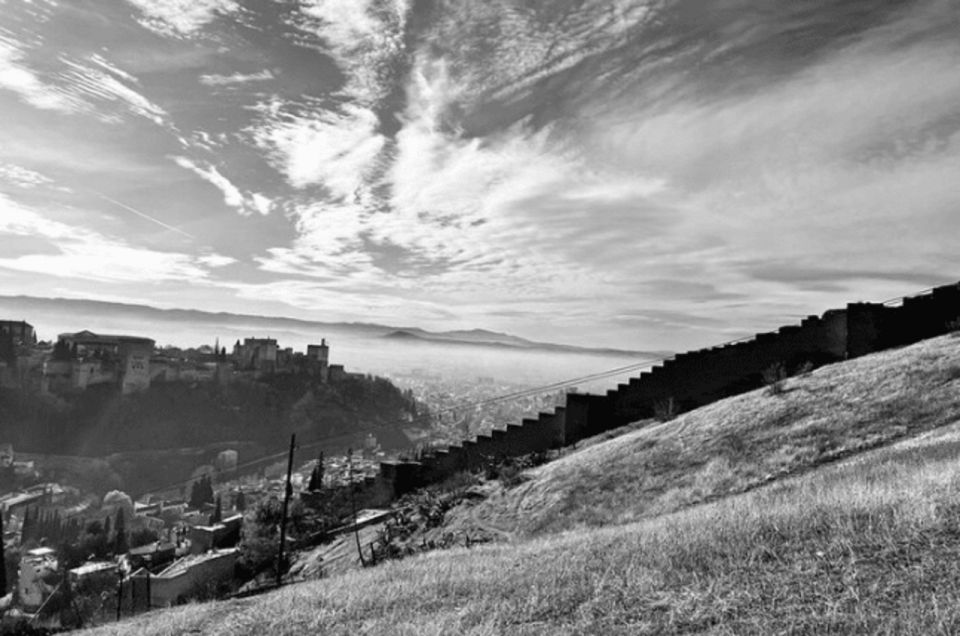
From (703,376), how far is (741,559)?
11.9 m

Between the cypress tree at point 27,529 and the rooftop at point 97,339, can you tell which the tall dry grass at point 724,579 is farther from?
the rooftop at point 97,339

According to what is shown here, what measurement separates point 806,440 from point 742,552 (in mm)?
5804

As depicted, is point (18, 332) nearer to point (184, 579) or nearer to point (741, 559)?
point (184, 579)

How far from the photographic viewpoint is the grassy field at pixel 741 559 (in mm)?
4164

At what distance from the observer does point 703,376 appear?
53.4 feet

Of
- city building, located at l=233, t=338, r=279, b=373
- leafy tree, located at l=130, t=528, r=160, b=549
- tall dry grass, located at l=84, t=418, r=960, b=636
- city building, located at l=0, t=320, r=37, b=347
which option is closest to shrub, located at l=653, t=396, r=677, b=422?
tall dry grass, located at l=84, t=418, r=960, b=636

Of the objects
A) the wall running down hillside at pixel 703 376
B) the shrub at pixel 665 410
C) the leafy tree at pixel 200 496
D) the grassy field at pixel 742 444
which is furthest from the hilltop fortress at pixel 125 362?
the grassy field at pixel 742 444

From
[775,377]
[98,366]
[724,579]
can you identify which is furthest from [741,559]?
[98,366]

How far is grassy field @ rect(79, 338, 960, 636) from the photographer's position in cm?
416

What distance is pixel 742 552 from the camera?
5.27m

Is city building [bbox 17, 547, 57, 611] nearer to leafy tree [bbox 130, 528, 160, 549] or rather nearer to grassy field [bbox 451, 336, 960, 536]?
leafy tree [bbox 130, 528, 160, 549]

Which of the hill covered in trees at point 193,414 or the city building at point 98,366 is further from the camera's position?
the city building at point 98,366

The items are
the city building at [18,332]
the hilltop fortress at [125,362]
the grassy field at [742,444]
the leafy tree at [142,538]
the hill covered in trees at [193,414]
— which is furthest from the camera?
the city building at [18,332]

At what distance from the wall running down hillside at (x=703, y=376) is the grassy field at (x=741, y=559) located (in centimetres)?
370
